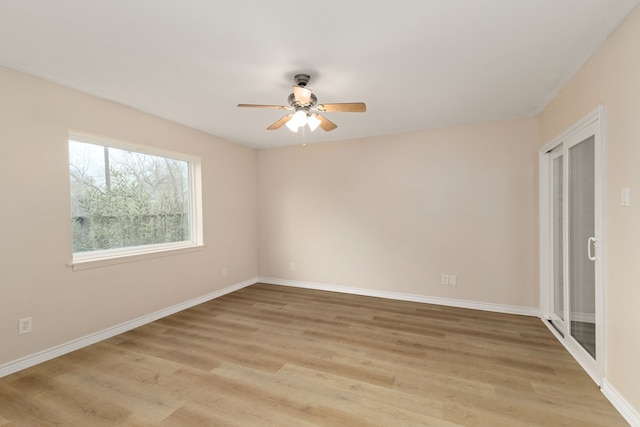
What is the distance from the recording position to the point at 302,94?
2.19 m

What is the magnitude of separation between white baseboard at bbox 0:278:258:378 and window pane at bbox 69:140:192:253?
847 mm

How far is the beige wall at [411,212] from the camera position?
3562mm

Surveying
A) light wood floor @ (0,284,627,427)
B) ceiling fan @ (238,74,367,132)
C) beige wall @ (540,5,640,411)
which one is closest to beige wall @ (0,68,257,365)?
light wood floor @ (0,284,627,427)

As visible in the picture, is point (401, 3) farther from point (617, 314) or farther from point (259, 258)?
point (259, 258)

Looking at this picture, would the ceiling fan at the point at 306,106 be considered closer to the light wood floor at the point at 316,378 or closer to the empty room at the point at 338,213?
the empty room at the point at 338,213

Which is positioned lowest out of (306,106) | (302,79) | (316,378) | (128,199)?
(316,378)

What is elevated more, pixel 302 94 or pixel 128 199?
pixel 302 94

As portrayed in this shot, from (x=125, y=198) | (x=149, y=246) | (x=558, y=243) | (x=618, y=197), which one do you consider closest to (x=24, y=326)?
(x=149, y=246)

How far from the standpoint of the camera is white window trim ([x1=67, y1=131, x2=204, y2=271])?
2.82 metres

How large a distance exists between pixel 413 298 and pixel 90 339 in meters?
3.80

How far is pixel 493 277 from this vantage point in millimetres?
3670

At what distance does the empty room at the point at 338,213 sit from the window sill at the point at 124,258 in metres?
0.02

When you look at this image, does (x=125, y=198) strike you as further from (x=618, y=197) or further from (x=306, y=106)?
(x=618, y=197)

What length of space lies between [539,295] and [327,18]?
3744 millimetres
